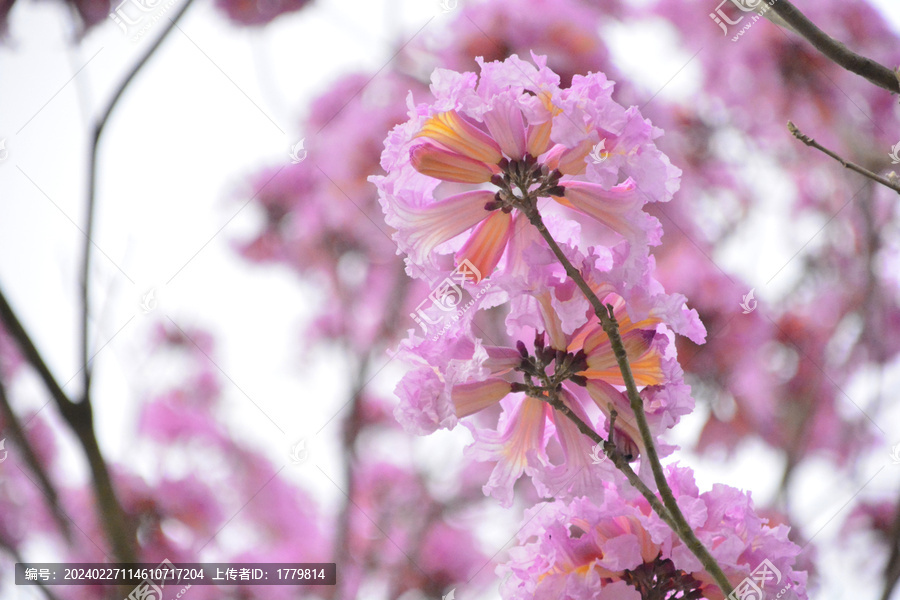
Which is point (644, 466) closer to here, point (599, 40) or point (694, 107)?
point (599, 40)

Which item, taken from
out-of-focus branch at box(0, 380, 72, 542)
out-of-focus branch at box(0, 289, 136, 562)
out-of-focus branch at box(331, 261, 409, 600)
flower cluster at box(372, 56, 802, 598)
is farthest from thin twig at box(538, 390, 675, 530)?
out-of-focus branch at box(331, 261, 409, 600)

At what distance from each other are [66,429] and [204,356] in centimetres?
242

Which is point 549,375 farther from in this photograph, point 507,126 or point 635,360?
point 507,126

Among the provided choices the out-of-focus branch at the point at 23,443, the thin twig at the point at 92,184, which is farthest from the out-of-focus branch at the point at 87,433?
the out-of-focus branch at the point at 23,443

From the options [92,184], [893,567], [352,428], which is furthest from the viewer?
[352,428]

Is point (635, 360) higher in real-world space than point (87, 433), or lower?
lower

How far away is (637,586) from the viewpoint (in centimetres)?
67

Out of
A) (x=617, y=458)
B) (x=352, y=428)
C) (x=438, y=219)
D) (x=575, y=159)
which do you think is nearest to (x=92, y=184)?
(x=438, y=219)

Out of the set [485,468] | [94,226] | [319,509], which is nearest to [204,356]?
[319,509]

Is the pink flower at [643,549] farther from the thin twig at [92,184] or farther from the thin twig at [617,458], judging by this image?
the thin twig at [92,184]

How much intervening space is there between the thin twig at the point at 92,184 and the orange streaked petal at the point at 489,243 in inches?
28.4

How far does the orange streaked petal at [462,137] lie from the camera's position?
2.19 feet

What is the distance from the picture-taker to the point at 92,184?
122 cm

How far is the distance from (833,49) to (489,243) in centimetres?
34
